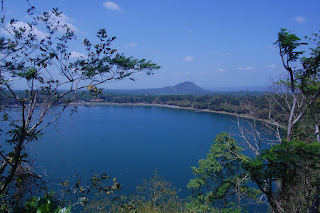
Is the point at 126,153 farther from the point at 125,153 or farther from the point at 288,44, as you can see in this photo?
the point at 288,44

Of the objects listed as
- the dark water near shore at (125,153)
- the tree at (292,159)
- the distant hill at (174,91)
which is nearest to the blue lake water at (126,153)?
the dark water near shore at (125,153)

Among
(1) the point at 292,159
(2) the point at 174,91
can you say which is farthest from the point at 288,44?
(2) the point at 174,91

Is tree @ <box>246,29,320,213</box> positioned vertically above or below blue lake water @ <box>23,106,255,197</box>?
above

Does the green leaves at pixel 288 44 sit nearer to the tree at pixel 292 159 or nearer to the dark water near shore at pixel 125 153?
the tree at pixel 292 159

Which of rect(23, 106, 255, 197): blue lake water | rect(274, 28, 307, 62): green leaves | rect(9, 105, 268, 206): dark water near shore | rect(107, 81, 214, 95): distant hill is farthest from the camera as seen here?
rect(107, 81, 214, 95): distant hill

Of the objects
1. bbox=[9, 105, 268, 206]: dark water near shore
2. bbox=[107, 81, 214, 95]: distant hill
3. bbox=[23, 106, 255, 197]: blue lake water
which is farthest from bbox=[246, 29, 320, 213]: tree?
bbox=[107, 81, 214, 95]: distant hill

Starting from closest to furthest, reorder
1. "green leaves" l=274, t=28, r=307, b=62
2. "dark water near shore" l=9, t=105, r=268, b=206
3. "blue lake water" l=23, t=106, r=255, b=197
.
A: "green leaves" l=274, t=28, r=307, b=62
"dark water near shore" l=9, t=105, r=268, b=206
"blue lake water" l=23, t=106, r=255, b=197

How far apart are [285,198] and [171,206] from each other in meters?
2.44

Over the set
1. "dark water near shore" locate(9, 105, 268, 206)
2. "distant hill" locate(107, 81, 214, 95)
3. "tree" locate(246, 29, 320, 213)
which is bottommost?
"dark water near shore" locate(9, 105, 268, 206)

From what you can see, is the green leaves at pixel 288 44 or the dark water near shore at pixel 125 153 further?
the dark water near shore at pixel 125 153

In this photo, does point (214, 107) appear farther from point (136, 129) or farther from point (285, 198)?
point (285, 198)

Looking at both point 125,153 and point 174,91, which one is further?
point 174,91

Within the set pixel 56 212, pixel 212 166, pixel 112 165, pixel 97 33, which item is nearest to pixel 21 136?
pixel 56 212

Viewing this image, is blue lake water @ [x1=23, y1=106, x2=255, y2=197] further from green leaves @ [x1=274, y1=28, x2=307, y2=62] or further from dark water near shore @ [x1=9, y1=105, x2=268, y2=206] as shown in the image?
green leaves @ [x1=274, y1=28, x2=307, y2=62]
